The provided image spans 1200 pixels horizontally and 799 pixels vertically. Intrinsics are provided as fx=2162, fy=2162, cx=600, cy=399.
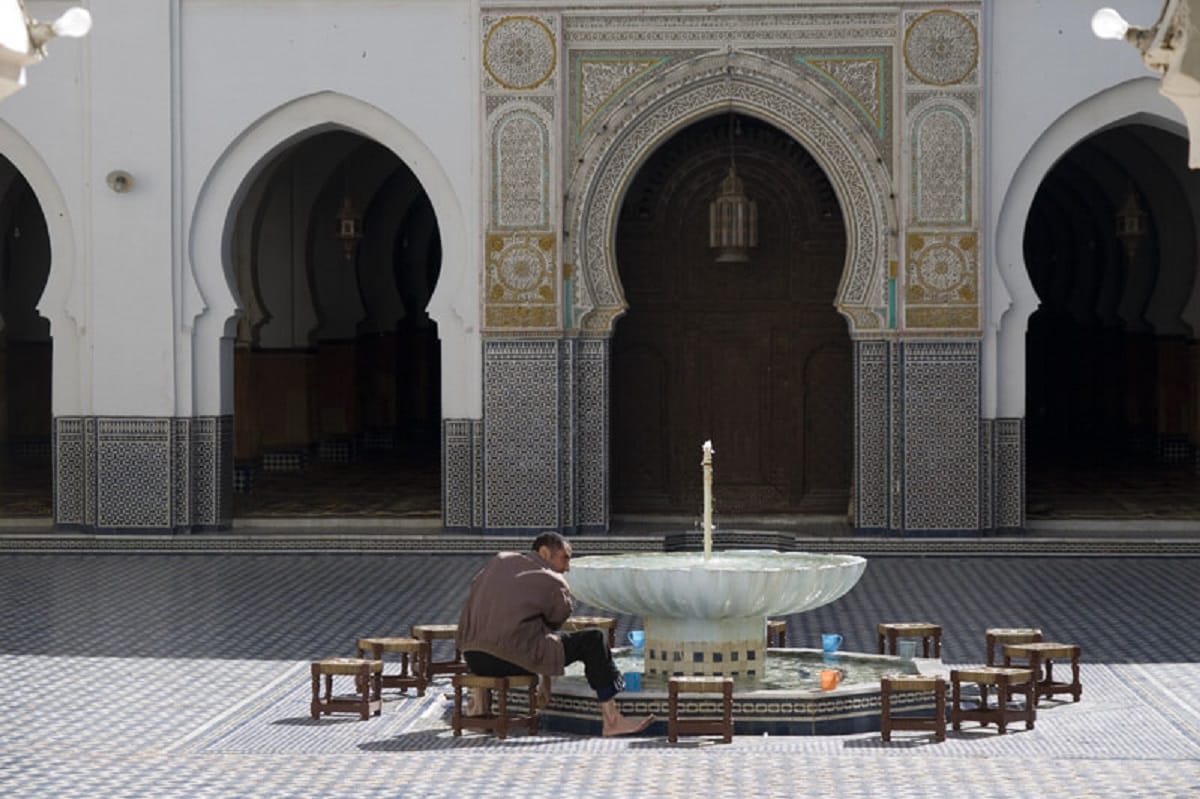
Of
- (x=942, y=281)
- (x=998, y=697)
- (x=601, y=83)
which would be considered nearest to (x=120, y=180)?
(x=601, y=83)

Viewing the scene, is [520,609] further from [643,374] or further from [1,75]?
[643,374]

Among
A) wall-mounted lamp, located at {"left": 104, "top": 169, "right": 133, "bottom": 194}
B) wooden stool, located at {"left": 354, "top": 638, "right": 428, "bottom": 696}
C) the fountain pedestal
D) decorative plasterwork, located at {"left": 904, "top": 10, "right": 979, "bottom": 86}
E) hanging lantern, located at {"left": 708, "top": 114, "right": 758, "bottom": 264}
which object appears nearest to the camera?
the fountain pedestal

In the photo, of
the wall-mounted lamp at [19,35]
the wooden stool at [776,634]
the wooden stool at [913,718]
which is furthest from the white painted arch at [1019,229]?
the wall-mounted lamp at [19,35]

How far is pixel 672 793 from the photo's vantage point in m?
4.07

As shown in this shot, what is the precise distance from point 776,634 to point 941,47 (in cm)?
326

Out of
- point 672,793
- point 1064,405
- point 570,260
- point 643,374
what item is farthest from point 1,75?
point 1064,405

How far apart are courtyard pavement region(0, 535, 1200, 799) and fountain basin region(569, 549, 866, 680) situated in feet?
1.28

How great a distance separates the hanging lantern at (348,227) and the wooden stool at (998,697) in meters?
6.01

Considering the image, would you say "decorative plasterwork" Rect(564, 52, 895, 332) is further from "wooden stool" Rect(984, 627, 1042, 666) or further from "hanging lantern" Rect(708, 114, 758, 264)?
"wooden stool" Rect(984, 627, 1042, 666)

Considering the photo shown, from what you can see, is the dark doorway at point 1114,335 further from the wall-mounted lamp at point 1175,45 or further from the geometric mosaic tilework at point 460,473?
the wall-mounted lamp at point 1175,45

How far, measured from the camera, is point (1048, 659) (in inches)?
206

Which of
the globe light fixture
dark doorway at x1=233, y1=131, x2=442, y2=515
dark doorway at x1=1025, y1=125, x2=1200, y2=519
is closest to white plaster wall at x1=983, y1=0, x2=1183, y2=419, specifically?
dark doorway at x1=1025, y1=125, x2=1200, y2=519

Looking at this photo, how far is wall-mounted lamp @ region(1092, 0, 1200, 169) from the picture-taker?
3602 mm

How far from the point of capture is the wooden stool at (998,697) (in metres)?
4.81
